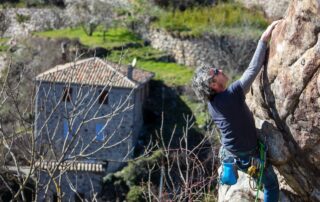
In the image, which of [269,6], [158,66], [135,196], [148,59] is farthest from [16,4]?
[135,196]

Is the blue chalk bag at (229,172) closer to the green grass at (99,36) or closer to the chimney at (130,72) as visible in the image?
the chimney at (130,72)

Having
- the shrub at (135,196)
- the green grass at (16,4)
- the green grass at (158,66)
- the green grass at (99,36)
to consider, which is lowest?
the shrub at (135,196)

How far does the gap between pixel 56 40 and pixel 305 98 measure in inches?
1163

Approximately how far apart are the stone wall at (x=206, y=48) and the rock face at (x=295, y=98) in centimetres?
2735

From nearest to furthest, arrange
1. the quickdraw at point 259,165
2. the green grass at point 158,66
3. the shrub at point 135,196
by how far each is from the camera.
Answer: the quickdraw at point 259,165 < the shrub at point 135,196 < the green grass at point 158,66

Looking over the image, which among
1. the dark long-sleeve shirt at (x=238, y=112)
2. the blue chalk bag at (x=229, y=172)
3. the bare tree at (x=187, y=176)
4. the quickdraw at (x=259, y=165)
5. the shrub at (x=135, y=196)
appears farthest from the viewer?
the shrub at (x=135, y=196)

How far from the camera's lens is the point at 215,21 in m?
36.0

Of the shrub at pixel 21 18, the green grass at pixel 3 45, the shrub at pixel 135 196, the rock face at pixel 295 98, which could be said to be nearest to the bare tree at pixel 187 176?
the rock face at pixel 295 98

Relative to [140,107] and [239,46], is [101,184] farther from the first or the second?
[239,46]

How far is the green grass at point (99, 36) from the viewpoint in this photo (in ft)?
113

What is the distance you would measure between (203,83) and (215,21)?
3098 centimetres

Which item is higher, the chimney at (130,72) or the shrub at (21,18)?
the shrub at (21,18)

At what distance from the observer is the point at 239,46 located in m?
33.6

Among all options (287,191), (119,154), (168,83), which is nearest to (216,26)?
(168,83)
